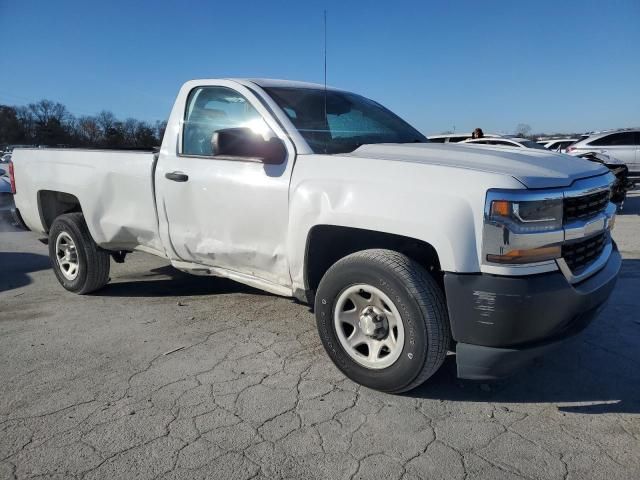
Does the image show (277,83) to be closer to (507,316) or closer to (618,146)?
(507,316)

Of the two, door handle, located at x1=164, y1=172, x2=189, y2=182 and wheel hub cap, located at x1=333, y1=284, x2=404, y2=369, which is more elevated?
door handle, located at x1=164, y1=172, x2=189, y2=182

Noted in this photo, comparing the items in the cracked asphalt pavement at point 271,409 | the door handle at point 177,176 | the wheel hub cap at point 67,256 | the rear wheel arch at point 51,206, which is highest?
the door handle at point 177,176

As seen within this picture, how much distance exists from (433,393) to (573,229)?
120 cm

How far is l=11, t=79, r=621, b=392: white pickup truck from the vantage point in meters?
2.49

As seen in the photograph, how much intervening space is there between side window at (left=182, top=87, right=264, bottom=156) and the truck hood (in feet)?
3.38

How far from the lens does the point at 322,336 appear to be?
10.3 ft

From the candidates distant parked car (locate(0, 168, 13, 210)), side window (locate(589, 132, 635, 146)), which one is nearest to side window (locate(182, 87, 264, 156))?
distant parked car (locate(0, 168, 13, 210))

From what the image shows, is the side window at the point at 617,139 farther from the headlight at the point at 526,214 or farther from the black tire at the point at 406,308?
the black tire at the point at 406,308

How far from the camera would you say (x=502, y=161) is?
278 cm

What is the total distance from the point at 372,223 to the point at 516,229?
75cm

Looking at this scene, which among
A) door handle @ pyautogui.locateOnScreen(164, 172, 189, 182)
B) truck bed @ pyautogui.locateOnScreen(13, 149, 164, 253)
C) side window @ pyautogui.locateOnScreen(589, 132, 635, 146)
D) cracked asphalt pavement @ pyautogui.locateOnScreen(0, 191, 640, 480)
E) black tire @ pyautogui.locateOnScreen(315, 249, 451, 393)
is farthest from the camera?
side window @ pyautogui.locateOnScreen(589, 132, 635, 146)

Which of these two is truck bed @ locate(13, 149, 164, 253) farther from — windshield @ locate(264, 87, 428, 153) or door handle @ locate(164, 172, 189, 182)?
windshield @ locate(264, 87, 428, 153)

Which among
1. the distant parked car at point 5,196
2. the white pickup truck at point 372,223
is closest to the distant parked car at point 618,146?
the white pickup truck at point 372,223

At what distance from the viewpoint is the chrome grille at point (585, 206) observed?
2.60 meters
